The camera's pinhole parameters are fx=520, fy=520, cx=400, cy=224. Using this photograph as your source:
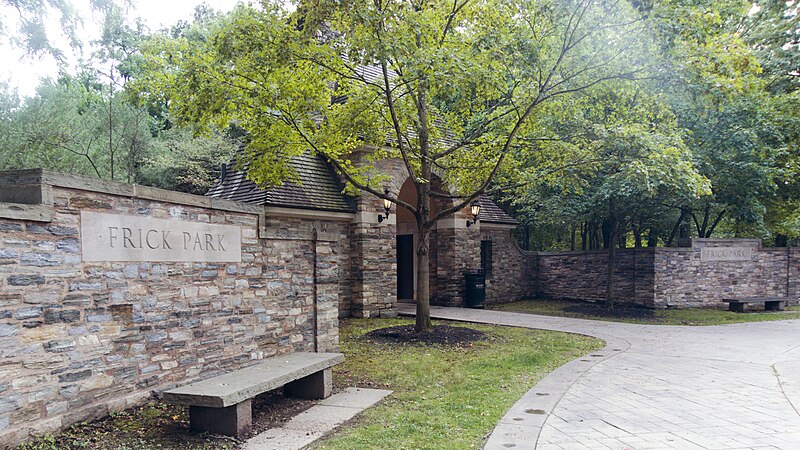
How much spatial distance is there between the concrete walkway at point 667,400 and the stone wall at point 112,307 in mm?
3489

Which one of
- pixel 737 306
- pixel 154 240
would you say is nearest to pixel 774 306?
pixel 737 306

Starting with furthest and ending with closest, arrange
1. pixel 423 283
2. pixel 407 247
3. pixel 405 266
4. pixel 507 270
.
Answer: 1. pixel 507 270
2. pixel 405 266
3. pixel 407 247
4. pixel 423 283

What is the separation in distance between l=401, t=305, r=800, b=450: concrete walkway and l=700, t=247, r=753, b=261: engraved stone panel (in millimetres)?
7024

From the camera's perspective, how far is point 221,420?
476 centimetres

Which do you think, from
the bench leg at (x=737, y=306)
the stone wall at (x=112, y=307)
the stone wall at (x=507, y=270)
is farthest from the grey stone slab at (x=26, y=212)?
the bench leg at (x=737, y=306)

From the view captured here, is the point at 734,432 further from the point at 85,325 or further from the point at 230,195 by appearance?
the point at 230,195

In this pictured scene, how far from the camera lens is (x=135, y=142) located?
58.0 ft

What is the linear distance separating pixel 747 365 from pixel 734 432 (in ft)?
12.8

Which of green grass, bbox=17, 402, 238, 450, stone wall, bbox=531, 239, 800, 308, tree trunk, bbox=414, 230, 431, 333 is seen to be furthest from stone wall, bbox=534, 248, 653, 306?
green grass, bbox=17, 402, 238, 450

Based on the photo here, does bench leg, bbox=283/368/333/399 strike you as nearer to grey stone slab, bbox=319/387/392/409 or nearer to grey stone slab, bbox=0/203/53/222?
grey stone slab, bbox=319/387/392/409

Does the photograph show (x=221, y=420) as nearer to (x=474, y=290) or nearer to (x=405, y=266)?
(x=474, y=290)

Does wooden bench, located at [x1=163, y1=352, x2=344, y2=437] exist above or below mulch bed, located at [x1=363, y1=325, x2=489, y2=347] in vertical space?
above

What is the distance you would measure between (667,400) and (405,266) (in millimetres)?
13155

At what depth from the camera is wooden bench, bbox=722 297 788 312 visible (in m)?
15.8
